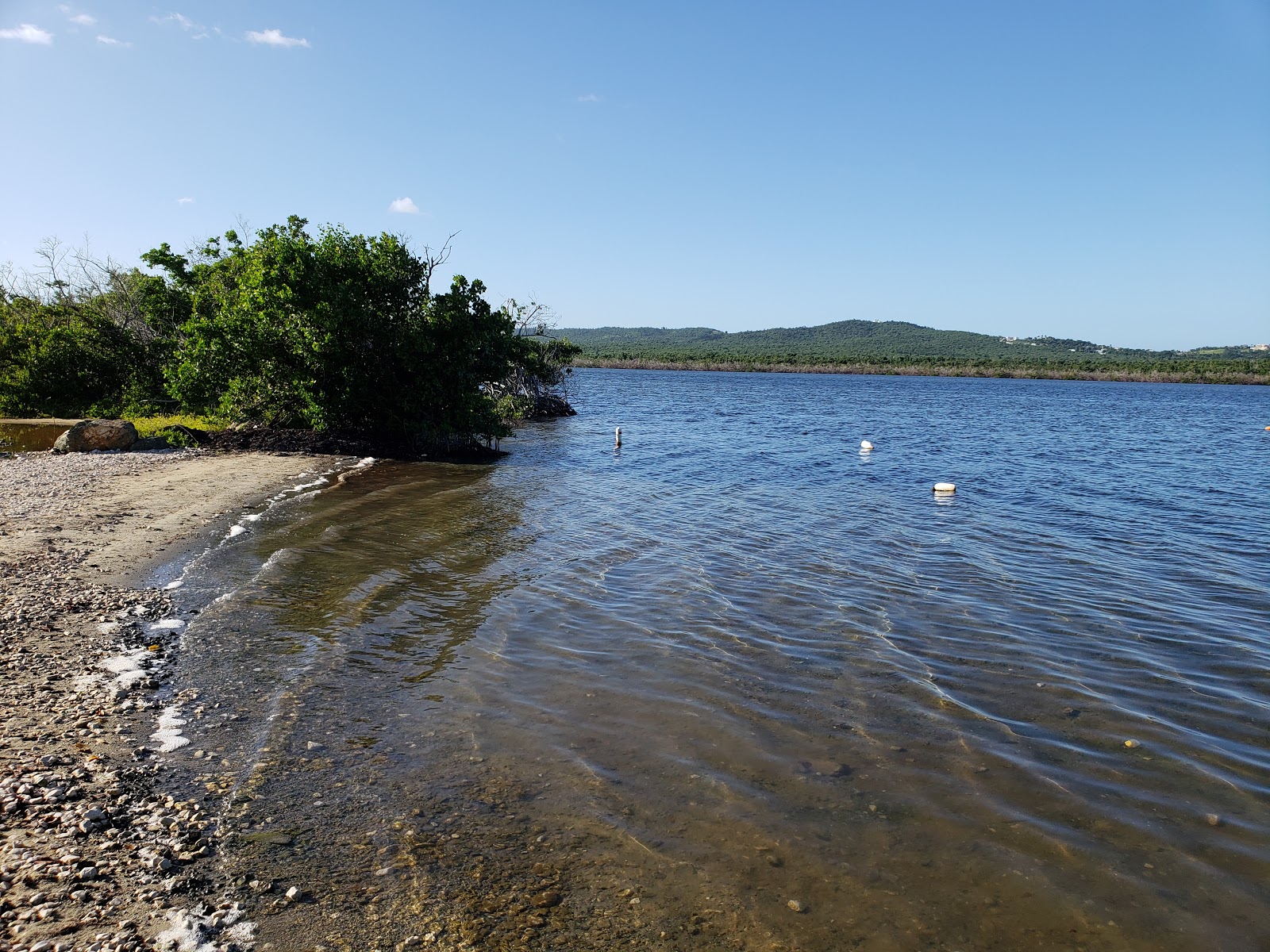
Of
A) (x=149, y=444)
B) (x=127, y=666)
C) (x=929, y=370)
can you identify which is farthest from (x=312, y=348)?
(x=929, y=370)

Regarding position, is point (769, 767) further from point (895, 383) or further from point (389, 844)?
point (895, 383)

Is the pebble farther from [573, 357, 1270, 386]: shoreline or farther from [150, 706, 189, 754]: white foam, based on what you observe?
[573, 357, 1270, 386]: shoreline

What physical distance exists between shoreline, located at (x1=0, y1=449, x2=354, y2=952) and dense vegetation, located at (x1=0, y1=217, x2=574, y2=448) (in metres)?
11.4

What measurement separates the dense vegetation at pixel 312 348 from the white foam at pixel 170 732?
18405mm

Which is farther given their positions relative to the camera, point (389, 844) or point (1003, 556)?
point (1003, 556)

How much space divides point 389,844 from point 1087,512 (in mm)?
18369

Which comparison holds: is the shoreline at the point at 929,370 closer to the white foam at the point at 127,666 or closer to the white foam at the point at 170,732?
the white foam at the point at 127,666

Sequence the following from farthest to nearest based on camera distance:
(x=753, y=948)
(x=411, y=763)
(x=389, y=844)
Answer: (x=411, y=763)
(x=389, y=844)
(x=753, y=948)

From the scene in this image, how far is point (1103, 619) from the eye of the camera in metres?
10.4

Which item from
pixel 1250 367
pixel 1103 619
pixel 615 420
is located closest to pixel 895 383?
pixel 1250 367

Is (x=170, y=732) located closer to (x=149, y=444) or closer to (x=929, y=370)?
(x=149, y=444)

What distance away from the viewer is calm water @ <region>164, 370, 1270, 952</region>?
15.7 ft

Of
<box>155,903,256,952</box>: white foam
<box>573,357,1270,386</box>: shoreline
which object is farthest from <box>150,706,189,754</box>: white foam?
<box>573,357,1270,386</box>: shoreline

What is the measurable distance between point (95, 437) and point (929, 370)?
143 metres
